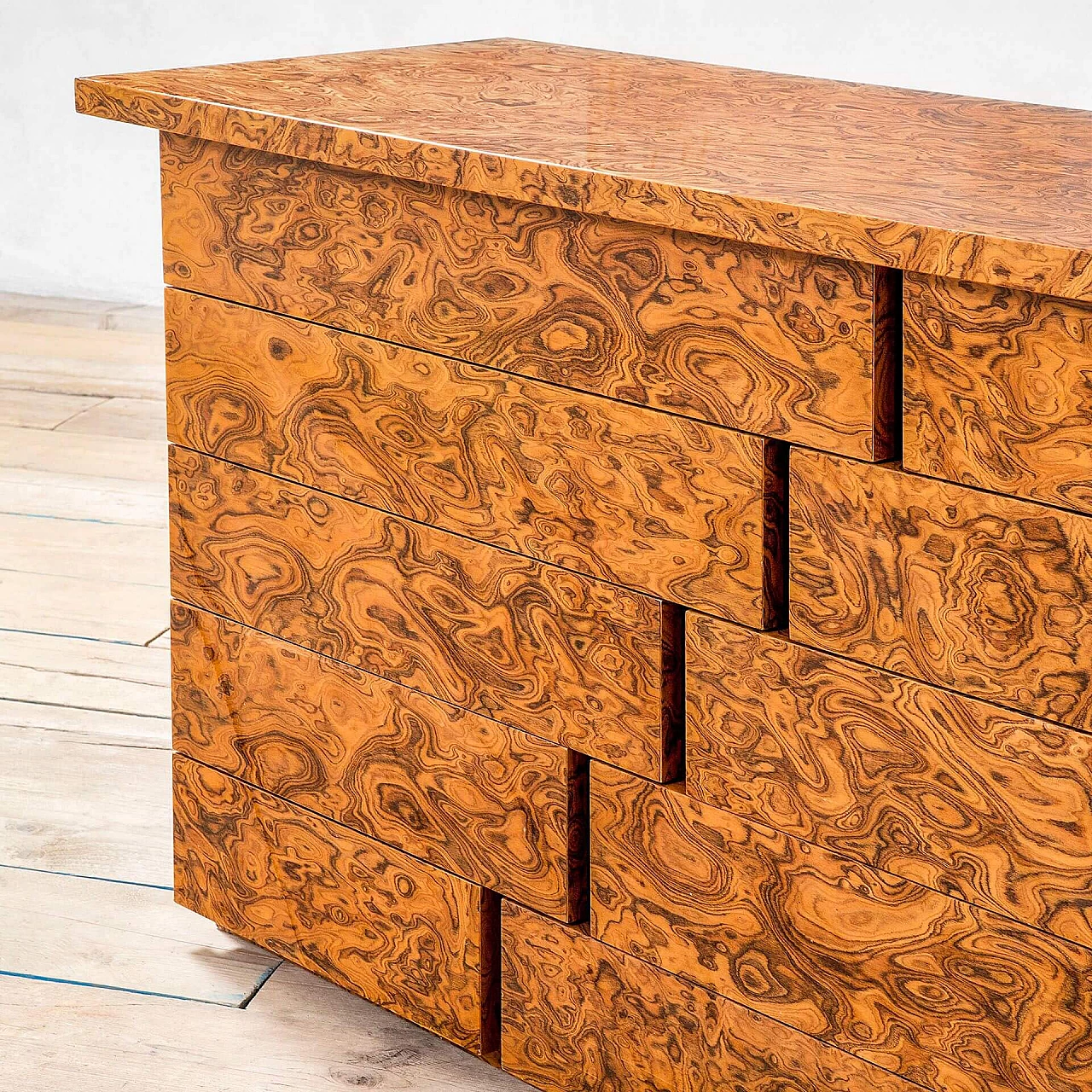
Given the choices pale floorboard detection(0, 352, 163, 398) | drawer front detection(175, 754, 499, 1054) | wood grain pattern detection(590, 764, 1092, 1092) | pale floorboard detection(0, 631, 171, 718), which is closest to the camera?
wood grain pattern detection(590, 764, 1092, 1092)

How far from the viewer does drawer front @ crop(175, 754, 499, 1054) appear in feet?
3.77

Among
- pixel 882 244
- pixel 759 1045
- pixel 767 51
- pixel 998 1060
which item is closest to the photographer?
pixel 882 244

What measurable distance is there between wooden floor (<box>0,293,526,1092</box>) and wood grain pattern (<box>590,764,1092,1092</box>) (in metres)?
→ 0.27

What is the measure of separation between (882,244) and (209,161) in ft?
1.79

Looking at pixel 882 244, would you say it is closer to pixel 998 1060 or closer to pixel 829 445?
pixel 829 445

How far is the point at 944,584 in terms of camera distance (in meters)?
0.82

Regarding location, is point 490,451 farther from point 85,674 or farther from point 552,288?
point 85,674

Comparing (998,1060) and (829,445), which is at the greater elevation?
(829,445)

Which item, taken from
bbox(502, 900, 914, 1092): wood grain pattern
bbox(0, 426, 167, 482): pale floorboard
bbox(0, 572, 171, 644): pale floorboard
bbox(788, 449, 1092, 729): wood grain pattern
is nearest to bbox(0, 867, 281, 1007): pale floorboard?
bbox(502, 900, 914, 1092): wood grain pattern

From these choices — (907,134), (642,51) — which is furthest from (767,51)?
(907,134)

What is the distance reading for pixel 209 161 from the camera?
1112 mm

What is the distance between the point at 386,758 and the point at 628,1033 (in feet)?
0.85

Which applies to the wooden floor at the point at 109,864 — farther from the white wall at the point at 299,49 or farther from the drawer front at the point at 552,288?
the white wall at the point at 299,49

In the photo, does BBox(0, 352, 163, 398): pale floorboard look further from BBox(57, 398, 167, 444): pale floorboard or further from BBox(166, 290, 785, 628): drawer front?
BBox(166, 290, 785, 628): drawer front
